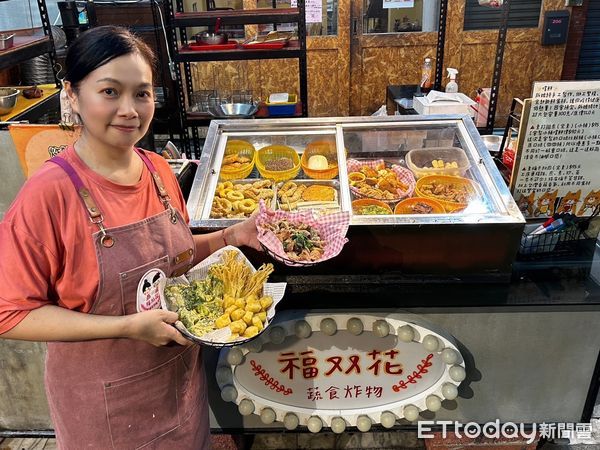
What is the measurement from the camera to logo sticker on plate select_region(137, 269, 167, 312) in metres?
1.58

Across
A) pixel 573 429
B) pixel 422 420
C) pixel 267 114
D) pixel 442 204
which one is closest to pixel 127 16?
pixel 267 114

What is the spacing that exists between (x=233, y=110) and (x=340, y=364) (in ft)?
11.1

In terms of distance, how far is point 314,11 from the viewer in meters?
6.96

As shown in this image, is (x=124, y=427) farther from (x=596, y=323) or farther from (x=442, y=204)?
(x=596, y=323)

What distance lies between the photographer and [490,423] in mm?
2613

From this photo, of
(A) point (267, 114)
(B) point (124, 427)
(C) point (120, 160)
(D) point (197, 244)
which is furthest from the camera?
(A) point (267, 114)

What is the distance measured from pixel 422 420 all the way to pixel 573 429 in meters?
0.83

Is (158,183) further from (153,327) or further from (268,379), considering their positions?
(268,379)

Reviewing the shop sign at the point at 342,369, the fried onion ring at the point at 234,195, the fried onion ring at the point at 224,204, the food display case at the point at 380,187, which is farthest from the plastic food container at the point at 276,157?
the shop sign at the point at 342,369

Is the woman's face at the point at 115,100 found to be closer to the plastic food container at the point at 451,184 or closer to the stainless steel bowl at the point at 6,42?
the plastic food container at the point at 451,184

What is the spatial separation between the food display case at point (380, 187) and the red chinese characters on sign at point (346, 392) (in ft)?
1.94

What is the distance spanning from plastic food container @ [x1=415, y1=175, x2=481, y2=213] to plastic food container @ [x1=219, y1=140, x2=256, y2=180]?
96cm

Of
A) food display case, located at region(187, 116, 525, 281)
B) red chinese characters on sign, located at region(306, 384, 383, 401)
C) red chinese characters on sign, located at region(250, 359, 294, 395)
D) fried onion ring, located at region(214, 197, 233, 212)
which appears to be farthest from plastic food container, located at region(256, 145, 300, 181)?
red chinese characters on sign, located at region(306, 384, 383, 401)

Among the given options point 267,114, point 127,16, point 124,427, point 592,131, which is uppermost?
point 127,16
